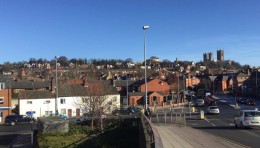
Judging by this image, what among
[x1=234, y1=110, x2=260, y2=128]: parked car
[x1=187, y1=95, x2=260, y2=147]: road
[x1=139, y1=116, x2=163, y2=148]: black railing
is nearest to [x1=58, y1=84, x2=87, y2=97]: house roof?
[x1=187, y1=95, x2=260, y2=147]: road

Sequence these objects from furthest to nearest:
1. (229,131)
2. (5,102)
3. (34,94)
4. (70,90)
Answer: (70,90) < (34,94) < (5,102) < (229,131)

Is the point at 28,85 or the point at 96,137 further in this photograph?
the point at 28,85

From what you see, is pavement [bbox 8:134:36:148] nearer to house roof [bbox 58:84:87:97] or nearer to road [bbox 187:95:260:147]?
road [bbox 187:95:260:147]

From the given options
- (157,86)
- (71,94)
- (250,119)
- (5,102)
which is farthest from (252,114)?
(157,86)

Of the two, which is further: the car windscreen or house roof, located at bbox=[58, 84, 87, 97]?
house roof, located at bbox=[58, 84, 87, 97]

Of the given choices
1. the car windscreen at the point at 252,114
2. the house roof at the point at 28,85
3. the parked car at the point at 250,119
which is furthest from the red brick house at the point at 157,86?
the car windscreen at the point at 252,114

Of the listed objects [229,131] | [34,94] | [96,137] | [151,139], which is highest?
[34,94]

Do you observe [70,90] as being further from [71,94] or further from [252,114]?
[252,114]

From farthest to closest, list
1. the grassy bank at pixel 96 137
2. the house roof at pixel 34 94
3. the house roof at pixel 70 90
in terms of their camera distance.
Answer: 1. the house roof at pixel 70 90
2. the house roof at pixel 34 94
3. the grassy bank at pixel 96 137

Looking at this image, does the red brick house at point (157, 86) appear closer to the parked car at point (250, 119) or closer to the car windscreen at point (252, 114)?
the parked car at point (250, 119)

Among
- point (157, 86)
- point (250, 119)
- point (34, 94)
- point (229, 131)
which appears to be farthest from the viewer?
point (157, 86)

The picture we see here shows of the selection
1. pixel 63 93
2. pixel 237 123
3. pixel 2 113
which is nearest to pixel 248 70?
pixel 63 93

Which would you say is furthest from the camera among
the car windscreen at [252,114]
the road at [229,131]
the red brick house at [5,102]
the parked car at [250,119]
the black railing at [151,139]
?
the red brick house at [5,102]

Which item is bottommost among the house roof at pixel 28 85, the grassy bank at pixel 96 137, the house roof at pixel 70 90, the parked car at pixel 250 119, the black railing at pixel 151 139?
the grassy bank at pixel 96 137
